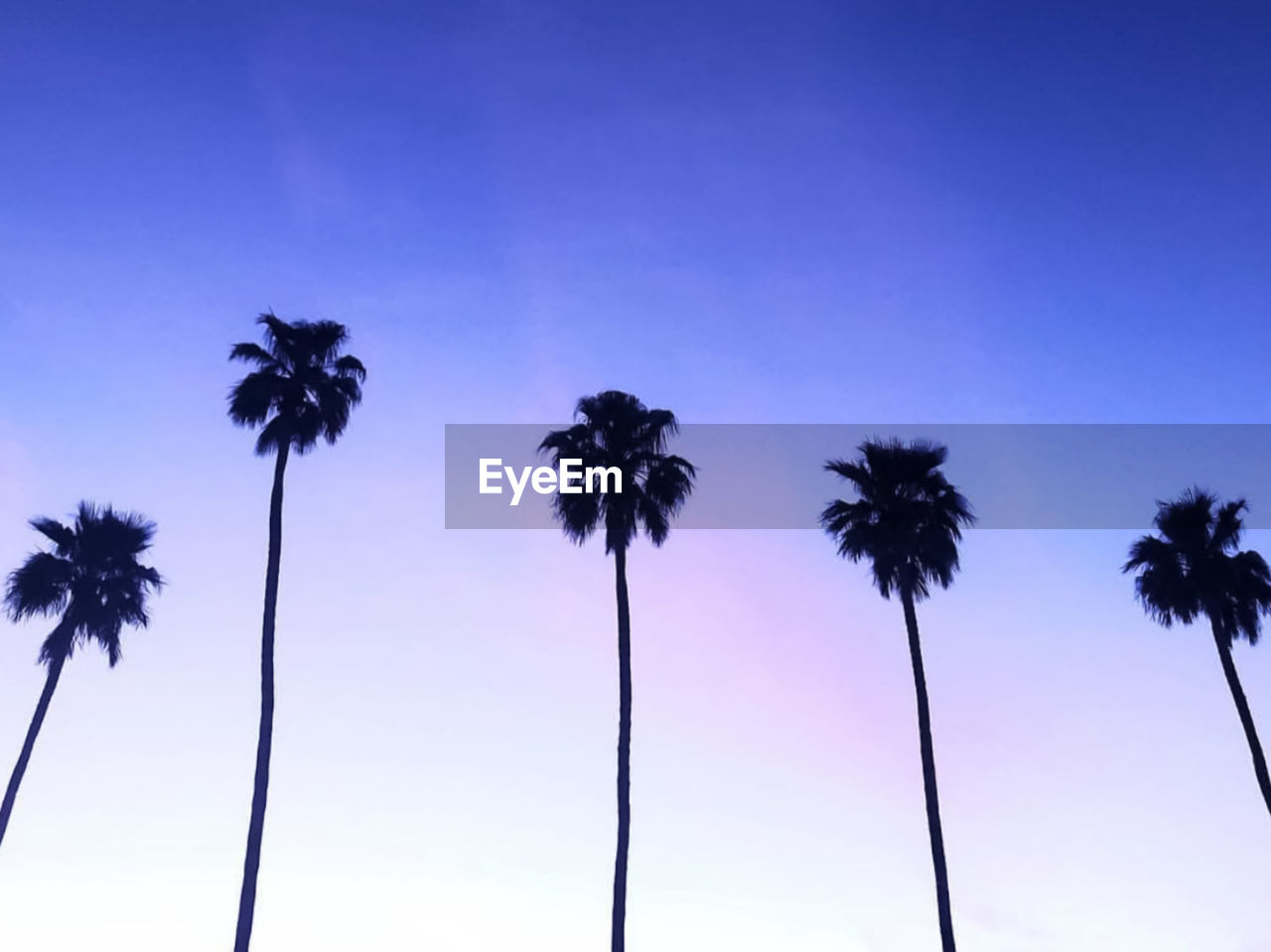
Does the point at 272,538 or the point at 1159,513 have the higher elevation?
the point at 1159,513

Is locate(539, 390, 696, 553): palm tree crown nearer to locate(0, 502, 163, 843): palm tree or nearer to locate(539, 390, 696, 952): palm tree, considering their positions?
locate(539, 390, 696, 952): palm tree

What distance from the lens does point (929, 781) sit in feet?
96.2

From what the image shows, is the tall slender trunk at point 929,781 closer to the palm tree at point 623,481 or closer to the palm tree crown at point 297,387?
the palm tree at point 623,481

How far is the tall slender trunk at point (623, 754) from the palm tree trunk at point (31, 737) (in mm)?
22072

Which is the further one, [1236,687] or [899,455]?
[1236,687]

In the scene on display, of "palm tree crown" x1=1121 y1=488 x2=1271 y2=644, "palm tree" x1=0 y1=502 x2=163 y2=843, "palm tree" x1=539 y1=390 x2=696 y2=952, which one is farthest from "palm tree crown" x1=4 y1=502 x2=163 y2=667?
"palm tree crown" x1=1121 y1=488 x2=1271 y2=644

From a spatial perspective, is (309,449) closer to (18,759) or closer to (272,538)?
(272,538)

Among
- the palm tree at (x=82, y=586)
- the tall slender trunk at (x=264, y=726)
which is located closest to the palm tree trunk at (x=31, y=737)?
the palm tree at (x=82, y=586)

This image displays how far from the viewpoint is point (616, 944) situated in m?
26.9

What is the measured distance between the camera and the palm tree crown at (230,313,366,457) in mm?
32875

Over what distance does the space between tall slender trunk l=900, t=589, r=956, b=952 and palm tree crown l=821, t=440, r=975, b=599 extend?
3.20 feet

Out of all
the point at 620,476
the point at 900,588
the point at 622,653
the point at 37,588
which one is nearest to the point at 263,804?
the point at 622,653

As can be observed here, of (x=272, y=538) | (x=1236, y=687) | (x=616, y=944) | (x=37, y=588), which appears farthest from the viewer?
(x=37, y=588)

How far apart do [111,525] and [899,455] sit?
30.3 meters
